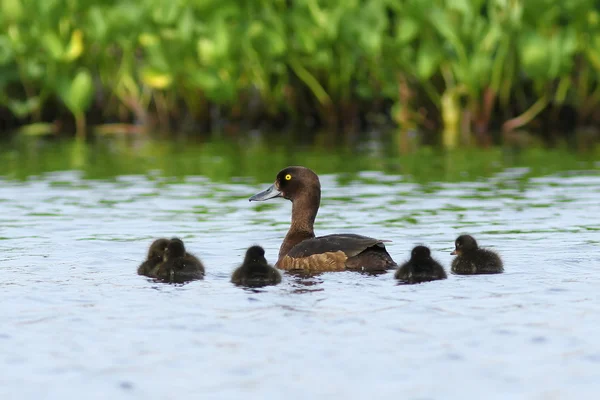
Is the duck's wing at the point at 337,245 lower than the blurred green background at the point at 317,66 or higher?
lower

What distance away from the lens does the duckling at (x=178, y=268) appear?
8.44 m

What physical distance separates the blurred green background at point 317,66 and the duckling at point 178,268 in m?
12.4

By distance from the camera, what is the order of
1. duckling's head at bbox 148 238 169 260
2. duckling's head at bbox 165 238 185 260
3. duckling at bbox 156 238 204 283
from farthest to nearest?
duckling's head at bbox 148 238 169 260, duckling's head at bbox 165 238 185 260, duckling at bbox 156 238 204 283

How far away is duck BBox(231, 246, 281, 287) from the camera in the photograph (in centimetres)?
811

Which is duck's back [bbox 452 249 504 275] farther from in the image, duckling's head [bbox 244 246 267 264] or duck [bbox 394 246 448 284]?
duckling's head [bbox 244 246 267 264]

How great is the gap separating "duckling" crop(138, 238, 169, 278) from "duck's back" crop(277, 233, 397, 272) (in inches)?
37.4

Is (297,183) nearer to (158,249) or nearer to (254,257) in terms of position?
(158,249)

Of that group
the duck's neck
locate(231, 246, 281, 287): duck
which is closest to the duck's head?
the duck's neck

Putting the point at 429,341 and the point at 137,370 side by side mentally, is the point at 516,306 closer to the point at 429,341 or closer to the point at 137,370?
the point at 429,341

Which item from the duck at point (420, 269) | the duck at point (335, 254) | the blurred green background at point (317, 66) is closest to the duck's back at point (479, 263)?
the duck at point (420, 269)

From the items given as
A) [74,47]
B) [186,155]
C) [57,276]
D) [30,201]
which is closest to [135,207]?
[30,201]

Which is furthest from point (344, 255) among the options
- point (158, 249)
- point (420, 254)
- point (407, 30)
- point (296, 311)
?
point (407, 30)

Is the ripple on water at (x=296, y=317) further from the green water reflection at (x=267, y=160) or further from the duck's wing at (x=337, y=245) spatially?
the green water reflection at (x=267, y=160)

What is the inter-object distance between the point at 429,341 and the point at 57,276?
3.19 m
